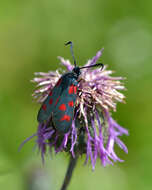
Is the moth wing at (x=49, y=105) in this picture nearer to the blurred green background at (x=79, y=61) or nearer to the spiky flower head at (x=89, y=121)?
the spiky flower head at (x=89, y=121)

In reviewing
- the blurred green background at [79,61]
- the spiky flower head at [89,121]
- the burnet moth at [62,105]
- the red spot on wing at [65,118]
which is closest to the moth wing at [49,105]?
the burnet moth at [62,105]

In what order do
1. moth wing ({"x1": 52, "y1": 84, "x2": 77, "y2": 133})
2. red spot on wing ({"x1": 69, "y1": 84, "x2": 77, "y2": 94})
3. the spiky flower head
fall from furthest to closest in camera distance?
the spiky flower head < red spot on wing ({"x1": 69, "y1": 84, "x2": 77, "y2": 94}) < moth wing ({"x1": 52, "y1": 84, "x2": 77, "y2": 133})

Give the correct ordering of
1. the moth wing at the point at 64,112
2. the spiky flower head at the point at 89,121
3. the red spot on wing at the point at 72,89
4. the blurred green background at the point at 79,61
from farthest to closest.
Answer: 1. the blurred green background at the point at 79,61
2. the spiky flower head at the point at 89,121
3. the red spot on wing at the point at 72,89
4. the moth wing at the point at 64,112

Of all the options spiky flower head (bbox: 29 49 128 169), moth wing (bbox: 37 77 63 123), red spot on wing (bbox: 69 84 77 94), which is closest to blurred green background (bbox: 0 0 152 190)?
spiky flower head (bbox: 29 49 128 169)

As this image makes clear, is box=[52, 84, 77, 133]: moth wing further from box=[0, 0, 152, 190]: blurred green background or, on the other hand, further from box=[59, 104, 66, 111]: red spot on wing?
box=[0, 0, 152, 190]: blurred green background

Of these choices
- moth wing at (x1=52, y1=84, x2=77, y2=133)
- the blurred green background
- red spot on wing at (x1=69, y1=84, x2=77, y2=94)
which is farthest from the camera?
the blurred green background

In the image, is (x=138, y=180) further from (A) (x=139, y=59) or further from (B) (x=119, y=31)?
(B) (x=119, y=31)

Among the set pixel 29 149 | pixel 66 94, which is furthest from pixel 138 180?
pixel 66 94
